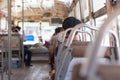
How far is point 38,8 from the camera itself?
1281 cm

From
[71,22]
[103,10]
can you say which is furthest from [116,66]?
[103,10]

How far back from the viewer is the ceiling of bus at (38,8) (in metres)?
11.5

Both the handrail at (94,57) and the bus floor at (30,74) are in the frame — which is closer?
the handrail at (94,57)

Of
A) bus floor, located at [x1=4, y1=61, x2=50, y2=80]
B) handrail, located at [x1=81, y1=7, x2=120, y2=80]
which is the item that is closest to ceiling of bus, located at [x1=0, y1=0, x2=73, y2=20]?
bus floor, located at [x1=4, y1=61, x2=50, y2=80]

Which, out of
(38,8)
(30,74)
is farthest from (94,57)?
(38,8)

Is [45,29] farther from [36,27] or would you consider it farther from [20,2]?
[20,2]

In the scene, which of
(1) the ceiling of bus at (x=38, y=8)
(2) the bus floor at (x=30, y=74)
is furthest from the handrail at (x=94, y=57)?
(1) the ceiling of bus at (x=38, y=8)

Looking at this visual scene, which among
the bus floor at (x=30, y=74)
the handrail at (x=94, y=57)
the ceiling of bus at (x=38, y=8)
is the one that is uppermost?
the ceiling of bus at (x=38, y=8)

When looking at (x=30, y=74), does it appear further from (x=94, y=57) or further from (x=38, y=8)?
(x=94, y=57)

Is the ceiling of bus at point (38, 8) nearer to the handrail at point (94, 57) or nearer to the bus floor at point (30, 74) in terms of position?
the bus floor at point (30, 74)

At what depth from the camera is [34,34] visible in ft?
48.4

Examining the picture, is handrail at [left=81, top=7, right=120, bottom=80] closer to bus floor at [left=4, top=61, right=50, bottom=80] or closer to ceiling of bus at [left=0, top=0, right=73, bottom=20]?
bus floor at [left=4, top=61, right=50, bottom=80]

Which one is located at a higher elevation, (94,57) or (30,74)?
(94,57)

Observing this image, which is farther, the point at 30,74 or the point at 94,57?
the point at 30,74
